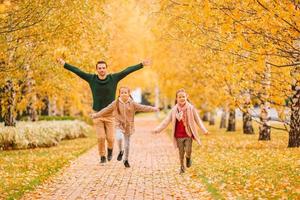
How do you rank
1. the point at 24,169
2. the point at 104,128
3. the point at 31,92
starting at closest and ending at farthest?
the point at 104,128, the point at 24,169, the point at 31,92

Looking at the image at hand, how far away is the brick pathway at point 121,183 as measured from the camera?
414 inches

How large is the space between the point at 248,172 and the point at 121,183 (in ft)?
9.94

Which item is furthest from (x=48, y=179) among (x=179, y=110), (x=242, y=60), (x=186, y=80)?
(x=186, y=80)

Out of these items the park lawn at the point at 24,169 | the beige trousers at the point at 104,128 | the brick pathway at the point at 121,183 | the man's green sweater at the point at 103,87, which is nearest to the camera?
the brick pathway at the point at 121,183

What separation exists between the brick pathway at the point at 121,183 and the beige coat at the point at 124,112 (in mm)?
1017

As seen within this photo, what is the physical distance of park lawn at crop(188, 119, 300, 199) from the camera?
34.5 feet

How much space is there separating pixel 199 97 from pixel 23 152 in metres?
16.3

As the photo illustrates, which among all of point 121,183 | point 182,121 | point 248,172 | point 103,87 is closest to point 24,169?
point 103,87

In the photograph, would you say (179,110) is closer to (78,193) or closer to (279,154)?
(78,193)

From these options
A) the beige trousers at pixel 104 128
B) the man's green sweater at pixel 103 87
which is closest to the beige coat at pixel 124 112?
the man's green sweater at pixel 103 87

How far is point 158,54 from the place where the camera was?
40.2 meters

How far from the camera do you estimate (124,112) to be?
13.8m

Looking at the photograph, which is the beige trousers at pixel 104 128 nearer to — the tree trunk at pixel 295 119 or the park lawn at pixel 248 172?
the park lawn at pixel 248 172

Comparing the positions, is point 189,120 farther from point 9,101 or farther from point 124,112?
point 9,101
